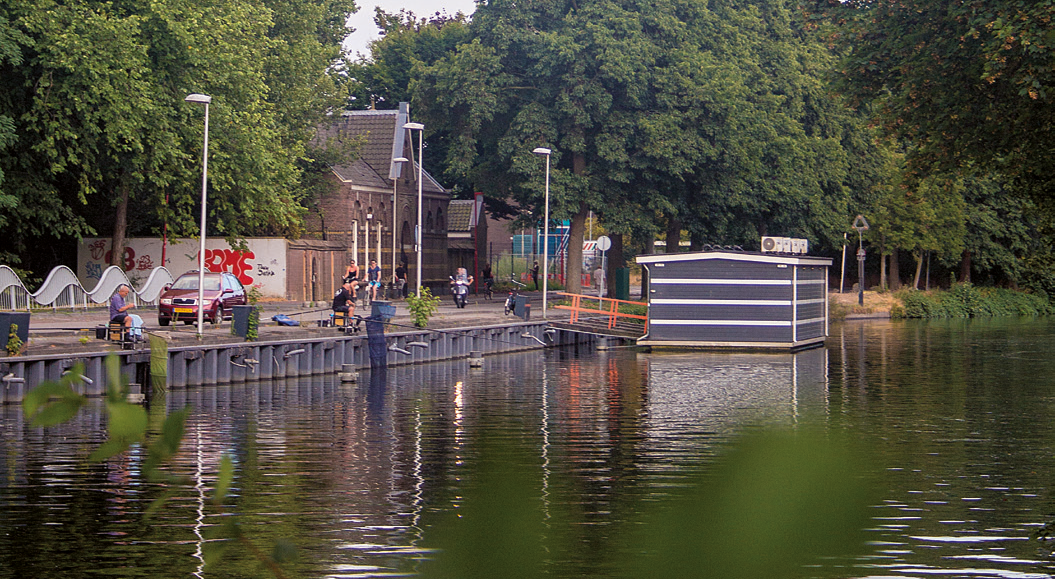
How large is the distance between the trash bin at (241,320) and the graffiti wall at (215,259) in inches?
765

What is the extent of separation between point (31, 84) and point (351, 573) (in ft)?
101

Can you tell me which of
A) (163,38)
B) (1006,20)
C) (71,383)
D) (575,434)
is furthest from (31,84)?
(71,383)

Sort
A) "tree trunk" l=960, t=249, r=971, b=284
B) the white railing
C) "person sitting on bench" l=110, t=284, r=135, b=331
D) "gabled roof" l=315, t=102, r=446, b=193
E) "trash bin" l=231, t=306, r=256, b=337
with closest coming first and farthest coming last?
"person sitting on bench" l=110, t=284, r=135, b=331
"trash bin" l=231, t=306, r=256, b=337
the white railing
"gabled roof" l=315, t=102, r=446, b=193
"tree trunk" l=960, t=249, r=971, b=284

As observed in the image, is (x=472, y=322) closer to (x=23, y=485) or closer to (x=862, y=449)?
(x=23, y=485)

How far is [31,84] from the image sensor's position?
3706 cm

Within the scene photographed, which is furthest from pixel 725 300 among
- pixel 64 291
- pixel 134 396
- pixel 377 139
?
pixel 134 396

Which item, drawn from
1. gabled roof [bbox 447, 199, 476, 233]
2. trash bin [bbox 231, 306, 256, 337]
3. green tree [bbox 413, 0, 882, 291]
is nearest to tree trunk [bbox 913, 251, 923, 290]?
green tree [bbox 413, 0, 882, 291]

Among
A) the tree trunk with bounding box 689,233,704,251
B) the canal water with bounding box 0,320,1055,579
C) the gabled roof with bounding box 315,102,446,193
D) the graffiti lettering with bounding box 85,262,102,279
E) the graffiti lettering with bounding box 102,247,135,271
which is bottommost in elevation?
the canal water with bounding box 0,320,1055,579

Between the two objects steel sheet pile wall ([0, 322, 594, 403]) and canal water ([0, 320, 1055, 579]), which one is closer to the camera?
canal water ([0, 320, 1055, 579])

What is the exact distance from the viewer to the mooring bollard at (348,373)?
3053 cm

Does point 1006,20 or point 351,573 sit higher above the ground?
point 1006,20

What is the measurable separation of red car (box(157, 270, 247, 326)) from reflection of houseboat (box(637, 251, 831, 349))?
13.8m

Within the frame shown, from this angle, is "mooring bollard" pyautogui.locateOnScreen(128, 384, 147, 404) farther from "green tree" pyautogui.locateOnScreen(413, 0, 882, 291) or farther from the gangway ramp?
"green tree" pyautogui.locateOnScreen(413, 0, 882, 291)

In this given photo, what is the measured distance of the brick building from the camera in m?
58.3
